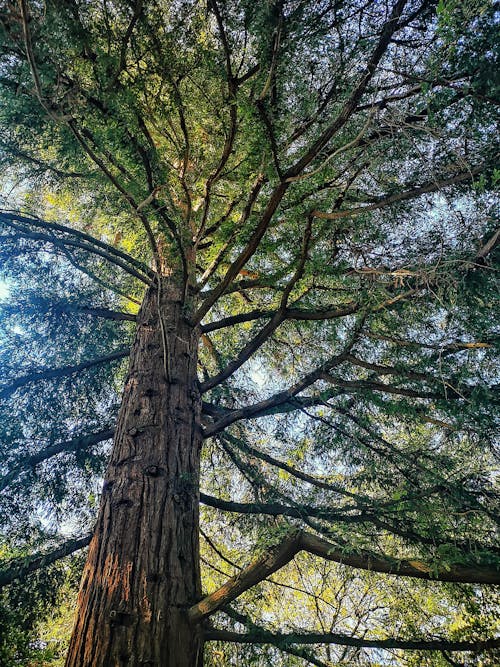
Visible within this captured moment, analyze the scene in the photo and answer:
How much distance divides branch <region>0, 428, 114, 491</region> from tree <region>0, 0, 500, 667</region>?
2 centimetres

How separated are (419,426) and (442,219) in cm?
181

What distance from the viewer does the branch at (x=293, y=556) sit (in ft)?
6.94

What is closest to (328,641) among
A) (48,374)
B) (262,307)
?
(262,307)

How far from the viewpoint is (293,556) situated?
2.18 m

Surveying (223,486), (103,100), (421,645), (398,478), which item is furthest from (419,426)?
(103,100)

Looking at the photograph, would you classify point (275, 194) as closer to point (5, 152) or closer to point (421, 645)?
point (5, 152)

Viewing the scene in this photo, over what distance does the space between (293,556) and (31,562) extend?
78.1 inches

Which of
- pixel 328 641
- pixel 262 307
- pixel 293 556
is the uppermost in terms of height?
pixel 262 307

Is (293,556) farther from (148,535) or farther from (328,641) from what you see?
(148,535)

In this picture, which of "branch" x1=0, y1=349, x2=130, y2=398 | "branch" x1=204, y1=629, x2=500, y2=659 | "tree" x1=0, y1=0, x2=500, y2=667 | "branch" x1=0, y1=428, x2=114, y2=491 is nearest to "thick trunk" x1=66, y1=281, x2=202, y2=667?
"tree" x1=0, y1=0, x2=500, y2=667

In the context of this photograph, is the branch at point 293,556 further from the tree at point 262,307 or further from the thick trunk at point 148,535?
the thick trunk at point 148,535

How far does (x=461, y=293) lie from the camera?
9.11ft

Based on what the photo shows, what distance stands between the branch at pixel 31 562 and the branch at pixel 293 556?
1.33 meters

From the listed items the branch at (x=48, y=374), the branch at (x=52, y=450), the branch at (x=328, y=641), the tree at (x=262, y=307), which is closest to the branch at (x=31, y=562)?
the tree at (x=262, y=307)
